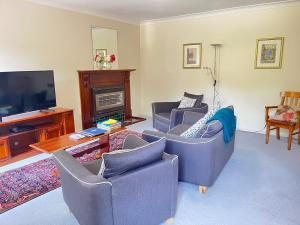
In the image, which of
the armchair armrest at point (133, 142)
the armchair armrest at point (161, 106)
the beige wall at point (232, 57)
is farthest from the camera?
the armchair armrest at point (161, 106)

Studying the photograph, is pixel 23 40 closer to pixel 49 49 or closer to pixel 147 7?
pixel 49 49

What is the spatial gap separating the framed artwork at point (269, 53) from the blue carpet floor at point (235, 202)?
2.02 meters

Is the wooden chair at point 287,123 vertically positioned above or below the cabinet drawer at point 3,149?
above

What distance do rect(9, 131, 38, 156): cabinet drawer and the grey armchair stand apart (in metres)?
2.15

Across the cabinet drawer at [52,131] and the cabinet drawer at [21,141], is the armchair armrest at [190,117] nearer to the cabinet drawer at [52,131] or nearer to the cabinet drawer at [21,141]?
the cabinet drawer at [52,131]

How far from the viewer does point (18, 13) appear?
3588 millimetres

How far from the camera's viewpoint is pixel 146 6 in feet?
14.1

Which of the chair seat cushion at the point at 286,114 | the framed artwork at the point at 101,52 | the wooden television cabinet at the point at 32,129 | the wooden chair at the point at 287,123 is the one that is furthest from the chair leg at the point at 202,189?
the framed artwork at the point at 101,52

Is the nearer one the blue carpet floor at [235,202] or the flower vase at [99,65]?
the blue carpet floor at [235,202]

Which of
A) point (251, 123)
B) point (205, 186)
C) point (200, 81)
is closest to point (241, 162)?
point (205, 186)

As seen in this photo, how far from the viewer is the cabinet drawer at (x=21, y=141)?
334 cm

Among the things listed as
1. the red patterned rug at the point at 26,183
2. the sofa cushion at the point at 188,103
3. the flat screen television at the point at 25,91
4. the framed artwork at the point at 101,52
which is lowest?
the red patterned rug at the point at 26,183

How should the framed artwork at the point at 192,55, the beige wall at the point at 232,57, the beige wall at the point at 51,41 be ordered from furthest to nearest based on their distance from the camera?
1. the framed artwork at the point at 192,55
2. the beige wall at the point at 232,57
3. the beige wall at the point at 51,41

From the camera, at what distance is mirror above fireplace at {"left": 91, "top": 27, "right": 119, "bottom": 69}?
4.90 m
